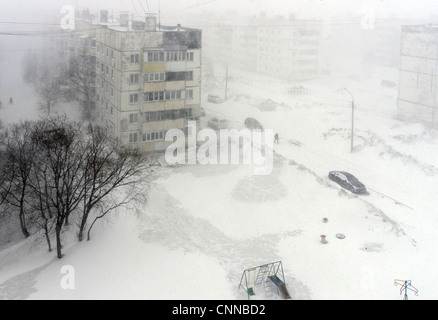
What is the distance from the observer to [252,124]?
4953 cm

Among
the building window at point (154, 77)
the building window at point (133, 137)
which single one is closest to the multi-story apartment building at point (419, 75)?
the building window at point (154, 77)

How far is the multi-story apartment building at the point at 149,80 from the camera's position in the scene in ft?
120

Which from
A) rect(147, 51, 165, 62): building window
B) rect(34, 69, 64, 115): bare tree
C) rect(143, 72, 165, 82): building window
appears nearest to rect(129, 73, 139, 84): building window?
rect(143, 72, 165, 82): building window

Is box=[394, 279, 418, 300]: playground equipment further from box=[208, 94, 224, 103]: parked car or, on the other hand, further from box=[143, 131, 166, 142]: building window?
box=[208, 94, 224, 103]: parked car

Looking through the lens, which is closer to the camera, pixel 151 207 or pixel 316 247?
pixel 316 247

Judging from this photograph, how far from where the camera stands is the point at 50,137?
980 inches

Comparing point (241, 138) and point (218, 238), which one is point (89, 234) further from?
point (241, 138)

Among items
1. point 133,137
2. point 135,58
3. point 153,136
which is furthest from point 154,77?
point 133,137

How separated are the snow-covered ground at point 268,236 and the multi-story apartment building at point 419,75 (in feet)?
25.3

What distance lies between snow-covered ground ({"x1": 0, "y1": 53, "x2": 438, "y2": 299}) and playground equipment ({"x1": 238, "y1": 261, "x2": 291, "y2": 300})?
493 millimetres

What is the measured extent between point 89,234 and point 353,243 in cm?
1510

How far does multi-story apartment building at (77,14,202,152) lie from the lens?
36.6 metres

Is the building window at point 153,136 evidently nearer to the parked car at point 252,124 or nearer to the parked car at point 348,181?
the parked car at point 252,124
